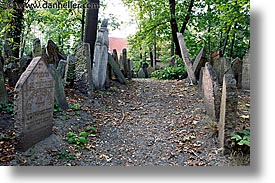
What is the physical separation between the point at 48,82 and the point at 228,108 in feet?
5.08

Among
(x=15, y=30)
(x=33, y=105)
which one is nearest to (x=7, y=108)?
(x=33, y=105)

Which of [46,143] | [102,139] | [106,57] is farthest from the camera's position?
Answer: [106,57]

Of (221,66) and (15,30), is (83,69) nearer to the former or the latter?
(15,30)

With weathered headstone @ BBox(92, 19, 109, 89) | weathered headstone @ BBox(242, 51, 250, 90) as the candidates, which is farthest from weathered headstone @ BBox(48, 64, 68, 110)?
weathered headstone @ BBox(242, 51, 250, 90)

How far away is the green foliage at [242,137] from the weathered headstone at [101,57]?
2203 millimetres

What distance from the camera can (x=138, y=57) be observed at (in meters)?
6.64

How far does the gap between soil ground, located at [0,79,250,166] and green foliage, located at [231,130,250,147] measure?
93mm

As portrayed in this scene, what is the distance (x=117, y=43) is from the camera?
4.52 metres

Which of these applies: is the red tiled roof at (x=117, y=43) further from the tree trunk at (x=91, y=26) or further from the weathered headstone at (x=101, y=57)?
the tree trunk at (x=91, y=26)

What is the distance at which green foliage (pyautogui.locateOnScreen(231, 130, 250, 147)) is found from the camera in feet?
7.63

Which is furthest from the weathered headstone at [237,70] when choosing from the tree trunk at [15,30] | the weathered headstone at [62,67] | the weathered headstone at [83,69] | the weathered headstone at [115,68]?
the tree trunk at [15,30]

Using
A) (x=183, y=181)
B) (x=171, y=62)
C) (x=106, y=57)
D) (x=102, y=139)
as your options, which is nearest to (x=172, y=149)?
(x=183, y=181)

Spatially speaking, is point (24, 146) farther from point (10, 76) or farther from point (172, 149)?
point (10, 76)
